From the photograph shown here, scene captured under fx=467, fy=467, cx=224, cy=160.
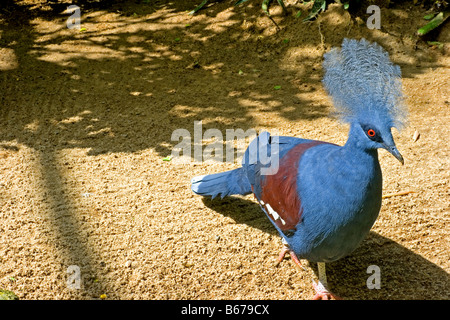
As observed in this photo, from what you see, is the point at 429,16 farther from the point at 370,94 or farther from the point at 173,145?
the point at 370,94

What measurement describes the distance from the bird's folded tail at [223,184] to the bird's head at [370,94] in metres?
1.11

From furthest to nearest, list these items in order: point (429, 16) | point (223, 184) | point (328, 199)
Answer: point (429, 16)
point (223, 184)
point (328, 199)

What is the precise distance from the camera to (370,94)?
7.85ft

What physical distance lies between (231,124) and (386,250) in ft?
7.00

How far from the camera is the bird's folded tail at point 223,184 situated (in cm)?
342

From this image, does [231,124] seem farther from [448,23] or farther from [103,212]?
[448,23]

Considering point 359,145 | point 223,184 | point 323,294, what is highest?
point 359,145

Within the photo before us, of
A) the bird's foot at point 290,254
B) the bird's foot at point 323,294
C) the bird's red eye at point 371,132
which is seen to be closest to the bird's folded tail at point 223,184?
the bird's foot at point 290,254

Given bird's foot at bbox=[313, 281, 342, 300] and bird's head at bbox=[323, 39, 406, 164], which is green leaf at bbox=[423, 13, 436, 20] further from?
bird's foot at bbox=[313, 281, 342, 300]

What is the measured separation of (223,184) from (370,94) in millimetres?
1492

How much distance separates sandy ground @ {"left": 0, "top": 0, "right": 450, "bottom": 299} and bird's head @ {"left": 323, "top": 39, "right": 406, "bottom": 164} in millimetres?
1229

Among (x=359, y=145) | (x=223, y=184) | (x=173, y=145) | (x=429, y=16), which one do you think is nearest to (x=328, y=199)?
(x=359, y=145)

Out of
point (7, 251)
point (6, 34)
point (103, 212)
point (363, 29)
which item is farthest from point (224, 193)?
point (6, 34)

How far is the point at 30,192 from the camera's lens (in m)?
3.86
